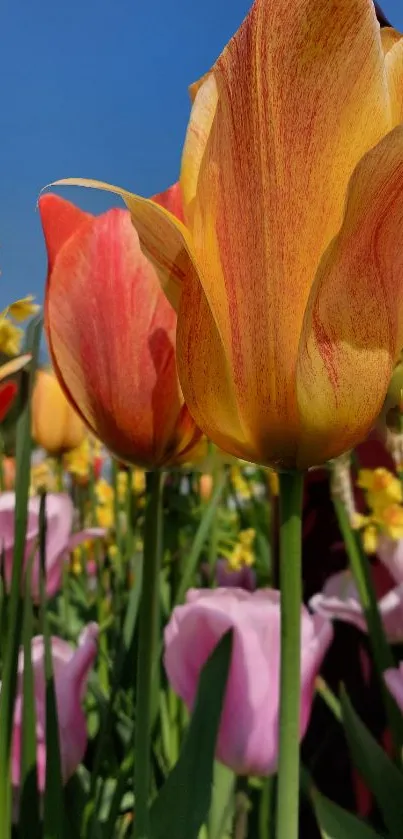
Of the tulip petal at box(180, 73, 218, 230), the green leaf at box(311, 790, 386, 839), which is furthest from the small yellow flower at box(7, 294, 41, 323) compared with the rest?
the green leaf at box(311, 790, 386, 839)

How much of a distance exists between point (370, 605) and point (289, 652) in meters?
0.25

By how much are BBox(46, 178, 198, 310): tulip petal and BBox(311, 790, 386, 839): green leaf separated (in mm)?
263

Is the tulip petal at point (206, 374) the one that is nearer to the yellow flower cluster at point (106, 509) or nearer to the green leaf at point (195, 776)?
the green leaf at point (195, 776)

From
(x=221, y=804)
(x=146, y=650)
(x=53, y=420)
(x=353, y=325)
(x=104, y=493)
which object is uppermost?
(x=53, y=420)

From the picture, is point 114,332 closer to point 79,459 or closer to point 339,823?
point 339,823

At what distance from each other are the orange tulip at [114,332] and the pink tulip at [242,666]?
0.11 metres

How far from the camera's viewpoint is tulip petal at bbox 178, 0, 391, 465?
26cm

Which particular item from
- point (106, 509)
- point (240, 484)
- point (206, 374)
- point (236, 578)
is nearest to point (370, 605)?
point (206, 374)

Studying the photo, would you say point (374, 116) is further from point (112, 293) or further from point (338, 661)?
point (338, 661)

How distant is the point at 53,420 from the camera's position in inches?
56.3

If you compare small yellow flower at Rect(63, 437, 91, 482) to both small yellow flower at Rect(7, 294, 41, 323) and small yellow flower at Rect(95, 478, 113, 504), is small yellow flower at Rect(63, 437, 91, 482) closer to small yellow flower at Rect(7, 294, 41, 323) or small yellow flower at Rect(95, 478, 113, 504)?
small yellow flower at Rect(95, 478, 113, 504)

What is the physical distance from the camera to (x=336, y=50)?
0.83ft

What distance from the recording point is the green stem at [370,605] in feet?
1.68

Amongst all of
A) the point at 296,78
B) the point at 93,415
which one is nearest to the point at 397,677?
the point at 93,415
